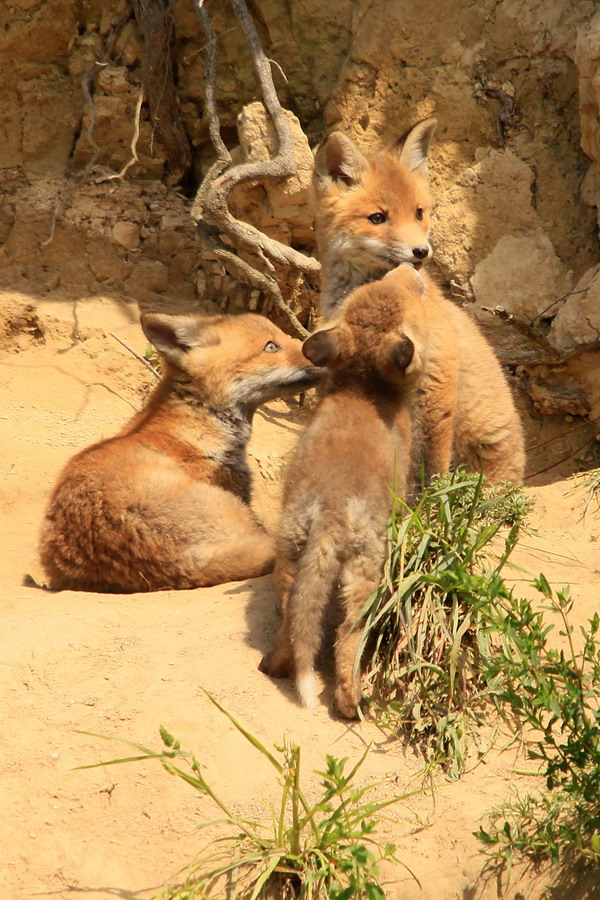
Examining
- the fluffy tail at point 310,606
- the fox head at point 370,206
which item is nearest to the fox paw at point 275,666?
the fluffy tail at point 310,606

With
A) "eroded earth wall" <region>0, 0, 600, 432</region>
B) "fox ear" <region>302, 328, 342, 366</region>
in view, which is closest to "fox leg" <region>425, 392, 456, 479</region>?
"fox ear" <region>302, 328, 342, 366</region>

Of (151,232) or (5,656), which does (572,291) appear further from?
(5,656)

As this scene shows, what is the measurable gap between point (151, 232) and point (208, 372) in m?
3.93

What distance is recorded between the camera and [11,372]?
852 cm

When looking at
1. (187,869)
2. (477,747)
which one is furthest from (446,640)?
(187,869)

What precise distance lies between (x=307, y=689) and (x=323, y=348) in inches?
68.2

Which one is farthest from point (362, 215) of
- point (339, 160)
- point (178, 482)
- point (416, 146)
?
point (178, 482)

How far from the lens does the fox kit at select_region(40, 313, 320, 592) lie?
5203 millimetres

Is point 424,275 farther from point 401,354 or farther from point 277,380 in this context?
point 401,354

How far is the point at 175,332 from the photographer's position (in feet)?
20.0

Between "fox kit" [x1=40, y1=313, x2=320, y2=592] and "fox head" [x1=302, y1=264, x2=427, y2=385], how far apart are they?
1274 mm

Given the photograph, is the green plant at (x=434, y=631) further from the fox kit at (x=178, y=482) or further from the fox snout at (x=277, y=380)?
the fox snout at (x=277, y=380)

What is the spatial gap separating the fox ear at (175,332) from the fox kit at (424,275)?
865mm

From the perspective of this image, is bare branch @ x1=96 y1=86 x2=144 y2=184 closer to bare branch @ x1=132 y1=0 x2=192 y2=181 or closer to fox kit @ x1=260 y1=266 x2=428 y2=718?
bare branch @ x1=132 y1=0 x2=192 y2=181
